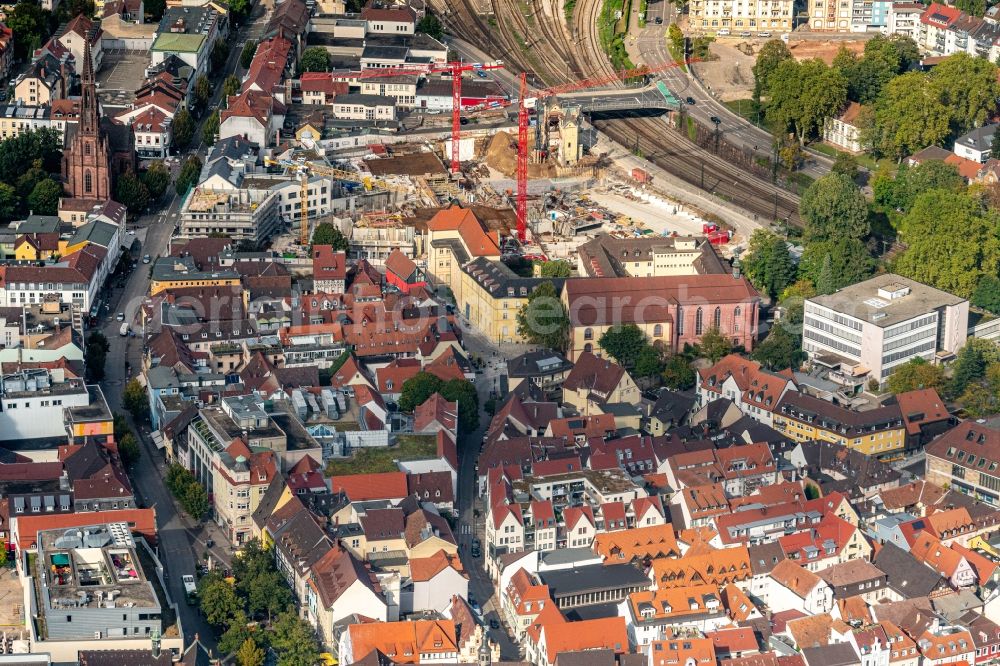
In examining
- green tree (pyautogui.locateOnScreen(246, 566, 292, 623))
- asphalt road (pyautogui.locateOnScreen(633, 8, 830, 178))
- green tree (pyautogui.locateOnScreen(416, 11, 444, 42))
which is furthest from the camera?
green tree (pyautogui.locateOnScreen(416, 11, 444, 42))

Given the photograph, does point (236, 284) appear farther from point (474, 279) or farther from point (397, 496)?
point (397, 496)

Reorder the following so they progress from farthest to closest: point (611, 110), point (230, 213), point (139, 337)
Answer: point (611, 110) → point (230, 213) → point (139, 337)

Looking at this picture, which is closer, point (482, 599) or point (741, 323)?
point (482, 599)

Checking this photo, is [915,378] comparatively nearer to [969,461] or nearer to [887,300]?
[887,300]

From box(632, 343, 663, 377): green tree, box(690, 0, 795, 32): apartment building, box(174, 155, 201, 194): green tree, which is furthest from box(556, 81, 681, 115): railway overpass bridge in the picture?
box(632, 343, 663, 377): green tree

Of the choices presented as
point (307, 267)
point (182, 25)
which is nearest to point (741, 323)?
point (307, 267)

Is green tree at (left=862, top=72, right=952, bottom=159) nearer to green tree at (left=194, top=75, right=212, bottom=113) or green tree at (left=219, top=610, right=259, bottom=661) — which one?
green tree at (left=194, top=75, right=212, bottom=113)
